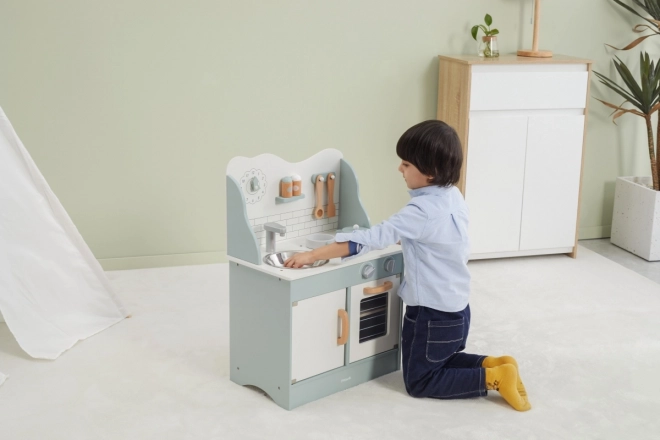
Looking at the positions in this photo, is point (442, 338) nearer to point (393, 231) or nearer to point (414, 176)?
point (393, 231)

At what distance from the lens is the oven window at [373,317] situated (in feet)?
8.76

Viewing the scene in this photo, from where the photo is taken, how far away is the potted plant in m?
4.03

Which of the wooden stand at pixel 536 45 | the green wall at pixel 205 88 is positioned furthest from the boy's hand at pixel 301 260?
the wooden stand at pixel 536 45

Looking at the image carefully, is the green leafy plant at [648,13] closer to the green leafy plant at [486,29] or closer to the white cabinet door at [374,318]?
the green leafy plant at [486,29]

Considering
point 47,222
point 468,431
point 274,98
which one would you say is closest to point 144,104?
point 274,98

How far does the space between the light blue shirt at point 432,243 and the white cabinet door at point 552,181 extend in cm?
147

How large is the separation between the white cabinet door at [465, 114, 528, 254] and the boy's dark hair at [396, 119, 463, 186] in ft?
4.43

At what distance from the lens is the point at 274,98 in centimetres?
386

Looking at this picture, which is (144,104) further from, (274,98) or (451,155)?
(451,155)

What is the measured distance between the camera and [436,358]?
2586 millimetres

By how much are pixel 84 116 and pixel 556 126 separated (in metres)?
2.20

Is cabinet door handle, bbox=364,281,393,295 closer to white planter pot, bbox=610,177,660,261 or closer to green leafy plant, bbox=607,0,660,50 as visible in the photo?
white planter pot, bbox=610,177,660,261

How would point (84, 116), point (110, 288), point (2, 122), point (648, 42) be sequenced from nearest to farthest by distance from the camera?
point (2, 122)
point (110, 288)
point (84, 116)
point (648, 42)

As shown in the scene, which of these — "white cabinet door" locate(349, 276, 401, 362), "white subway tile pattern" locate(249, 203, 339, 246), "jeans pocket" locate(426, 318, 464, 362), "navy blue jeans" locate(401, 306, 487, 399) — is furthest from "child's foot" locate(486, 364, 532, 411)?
"white subway tile pattern" locate(249, 203, 339, 246)
